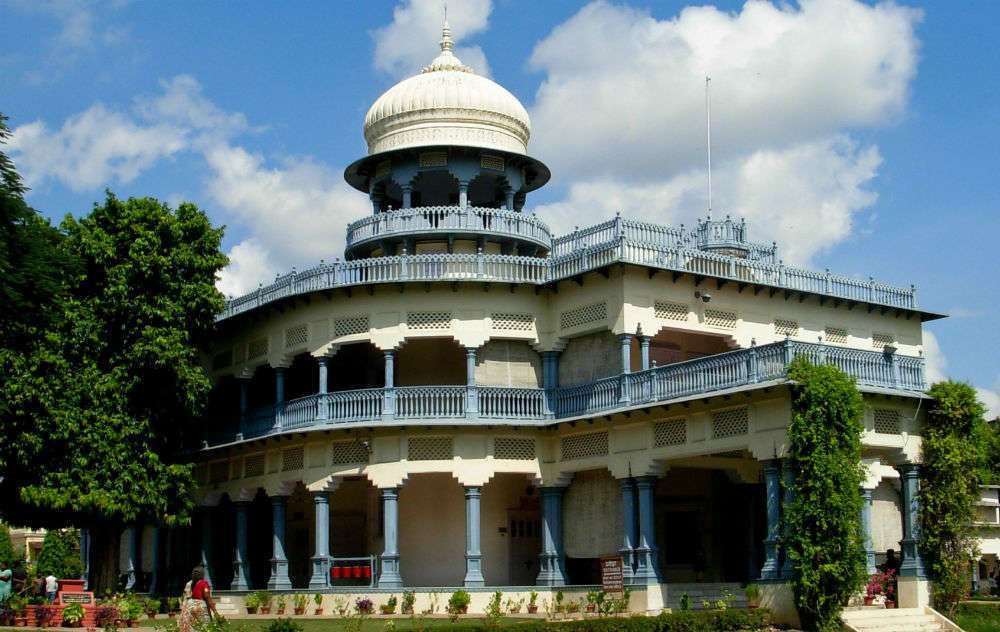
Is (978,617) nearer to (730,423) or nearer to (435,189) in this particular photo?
(730,423)

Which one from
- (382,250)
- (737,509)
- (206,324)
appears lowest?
(737,509)

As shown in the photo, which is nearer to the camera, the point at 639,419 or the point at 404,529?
the point at 639,419

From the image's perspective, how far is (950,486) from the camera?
30391mm

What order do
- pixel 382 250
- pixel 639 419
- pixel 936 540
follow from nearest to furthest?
1. pixel 936 540
2. pixel 639 419
3. pixel 382 250

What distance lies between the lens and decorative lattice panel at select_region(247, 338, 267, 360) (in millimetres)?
39875

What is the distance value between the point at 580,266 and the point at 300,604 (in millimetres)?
11832

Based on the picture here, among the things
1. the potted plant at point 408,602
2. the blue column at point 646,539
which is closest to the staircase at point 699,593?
the blue column at point 646,539

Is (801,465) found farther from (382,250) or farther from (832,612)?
(382,250)

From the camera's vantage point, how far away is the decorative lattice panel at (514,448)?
116 ft

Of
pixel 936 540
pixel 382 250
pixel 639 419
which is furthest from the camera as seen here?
pixel 382 250

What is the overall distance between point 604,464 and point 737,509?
5620mm

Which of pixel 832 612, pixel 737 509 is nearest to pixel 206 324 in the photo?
pixel 737 509

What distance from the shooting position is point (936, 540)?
3031 centimetres

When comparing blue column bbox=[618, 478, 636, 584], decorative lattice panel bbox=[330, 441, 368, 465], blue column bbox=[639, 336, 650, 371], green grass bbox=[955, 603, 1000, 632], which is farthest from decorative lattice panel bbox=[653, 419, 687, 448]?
decorative lattice panel bbox=[330, 441, 368, 465]
